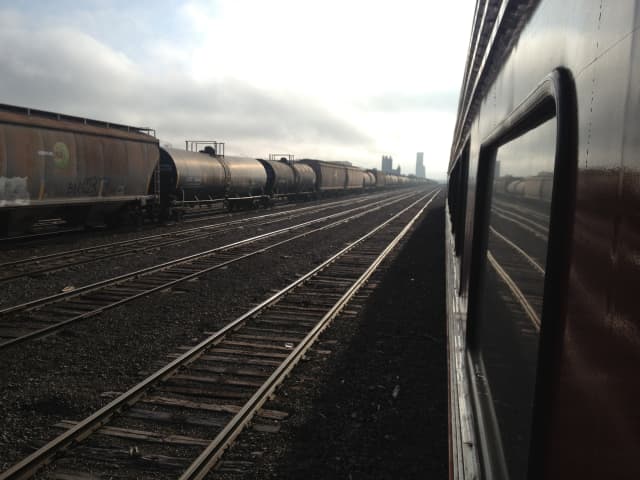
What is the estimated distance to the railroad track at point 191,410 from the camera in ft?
12.8

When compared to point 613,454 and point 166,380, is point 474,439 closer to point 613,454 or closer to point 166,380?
point 613,454

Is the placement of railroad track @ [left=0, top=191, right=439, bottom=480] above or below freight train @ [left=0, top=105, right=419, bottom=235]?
below

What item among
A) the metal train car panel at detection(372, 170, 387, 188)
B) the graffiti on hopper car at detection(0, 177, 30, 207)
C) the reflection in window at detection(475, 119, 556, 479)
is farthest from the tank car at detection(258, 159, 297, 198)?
the metal train car panel at detection(372, 170, 387, 188)

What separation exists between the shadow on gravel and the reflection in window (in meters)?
1.37

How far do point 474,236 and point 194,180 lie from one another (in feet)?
66.5

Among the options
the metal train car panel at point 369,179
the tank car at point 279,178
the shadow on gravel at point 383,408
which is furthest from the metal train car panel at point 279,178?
the metal train car panel at point 369,179

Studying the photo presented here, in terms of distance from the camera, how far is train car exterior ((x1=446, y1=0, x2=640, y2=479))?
1.01 m

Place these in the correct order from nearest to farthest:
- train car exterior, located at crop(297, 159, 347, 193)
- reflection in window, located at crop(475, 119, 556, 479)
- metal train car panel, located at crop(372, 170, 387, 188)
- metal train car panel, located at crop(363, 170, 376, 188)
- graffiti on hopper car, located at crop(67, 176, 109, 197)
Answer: reflection in window, located at crop(475, 119, 556, 479)
graffiti on hopper car, located at crop(67, 176, 109, 197)
train car exterior, located at crop(297, 159, 347, 193)
metal train car panel, located at crop(363, 170, 376, 188)
metal train car panel, located at crop(372, 170, 387, 188)

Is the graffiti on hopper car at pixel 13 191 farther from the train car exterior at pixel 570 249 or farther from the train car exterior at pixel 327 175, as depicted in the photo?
the train car exterior at pixel 327 175

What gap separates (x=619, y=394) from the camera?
996 mm

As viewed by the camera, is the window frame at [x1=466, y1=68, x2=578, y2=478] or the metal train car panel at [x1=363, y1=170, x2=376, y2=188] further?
the metal train car panel at [x1=363, y1=170, x2=376, y2=188]

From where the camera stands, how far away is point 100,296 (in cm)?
885

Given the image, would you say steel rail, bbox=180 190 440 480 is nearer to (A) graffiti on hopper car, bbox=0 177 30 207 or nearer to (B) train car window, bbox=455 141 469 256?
(B) train car window, bbox=455 141 469 256

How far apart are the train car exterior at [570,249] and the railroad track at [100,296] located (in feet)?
20.6
